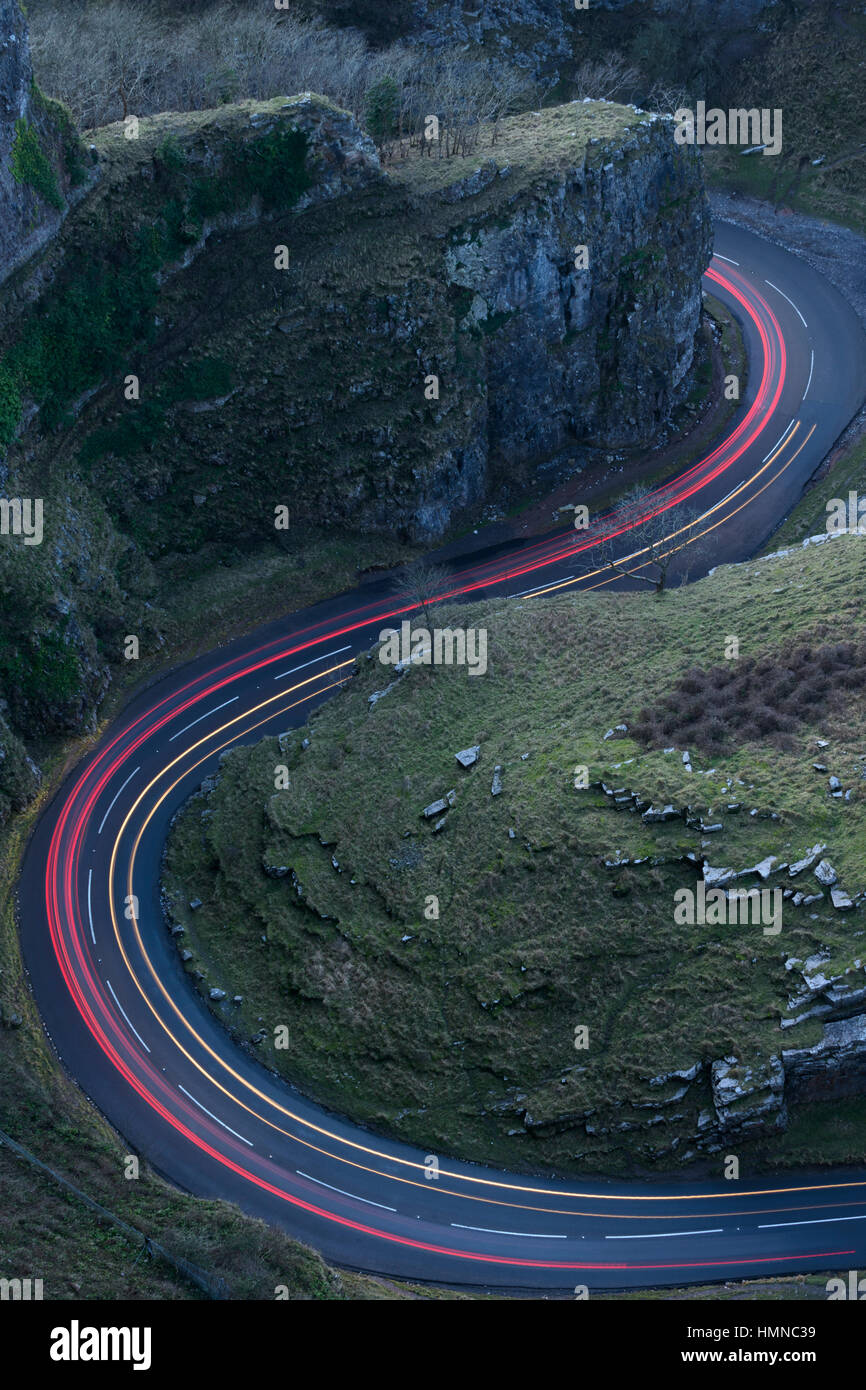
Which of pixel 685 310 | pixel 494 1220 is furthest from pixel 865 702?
pixel 685 310

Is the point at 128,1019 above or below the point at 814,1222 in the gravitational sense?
above

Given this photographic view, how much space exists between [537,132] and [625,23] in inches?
1344

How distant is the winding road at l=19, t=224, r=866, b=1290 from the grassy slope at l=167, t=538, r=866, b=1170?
1913 millimetres

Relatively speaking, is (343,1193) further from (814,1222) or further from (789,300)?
(789,300)

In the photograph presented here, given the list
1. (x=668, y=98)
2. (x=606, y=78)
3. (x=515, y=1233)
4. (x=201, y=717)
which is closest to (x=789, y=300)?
(x=668, y=98)

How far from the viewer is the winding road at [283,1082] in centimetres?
4706

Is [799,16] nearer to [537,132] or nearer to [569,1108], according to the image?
[537,132]

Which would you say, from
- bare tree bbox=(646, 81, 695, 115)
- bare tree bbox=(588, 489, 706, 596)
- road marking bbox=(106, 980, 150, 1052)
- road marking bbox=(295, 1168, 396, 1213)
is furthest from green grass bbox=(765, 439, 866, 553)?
road marking bbox=(106, 980, 150, 1052)

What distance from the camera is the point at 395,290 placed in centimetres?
7919

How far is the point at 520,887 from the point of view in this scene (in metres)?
55.6

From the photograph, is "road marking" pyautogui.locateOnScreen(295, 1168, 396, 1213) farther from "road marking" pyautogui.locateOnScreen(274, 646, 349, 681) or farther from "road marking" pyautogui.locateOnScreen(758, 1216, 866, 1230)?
"road marking" pyautogui.locateOnScreen(274, 646, 349, 681)

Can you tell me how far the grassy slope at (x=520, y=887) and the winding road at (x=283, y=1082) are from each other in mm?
1913

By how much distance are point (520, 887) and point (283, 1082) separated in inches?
554

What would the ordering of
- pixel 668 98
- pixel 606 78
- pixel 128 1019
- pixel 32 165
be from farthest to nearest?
1. pixel 668 98
2. pixel 606 78
3. pixel 32 165
4. pixel 128 1019
